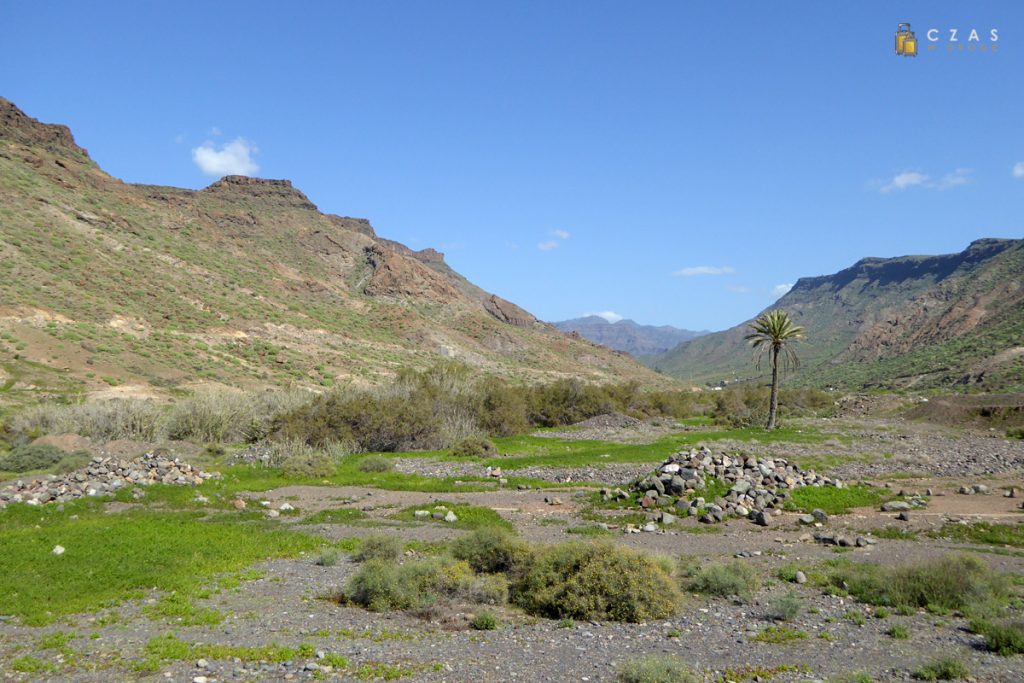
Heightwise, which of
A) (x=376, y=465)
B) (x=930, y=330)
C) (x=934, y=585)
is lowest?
(x=376, y=465)

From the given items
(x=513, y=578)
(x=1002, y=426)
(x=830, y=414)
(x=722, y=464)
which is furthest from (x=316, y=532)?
(x=830, y=414)

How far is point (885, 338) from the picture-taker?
13288 centimetres

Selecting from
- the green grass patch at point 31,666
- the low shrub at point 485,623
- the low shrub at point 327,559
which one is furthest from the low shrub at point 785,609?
the green grass patch at point 31,666

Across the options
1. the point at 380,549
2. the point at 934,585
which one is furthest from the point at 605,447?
the point at 934,585

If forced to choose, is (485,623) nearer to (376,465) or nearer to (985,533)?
(985,533)

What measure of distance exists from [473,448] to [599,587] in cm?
→ 2077

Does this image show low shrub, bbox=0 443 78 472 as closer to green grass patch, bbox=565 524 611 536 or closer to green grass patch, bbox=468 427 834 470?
green grass patch, bbox=468 427 834 470

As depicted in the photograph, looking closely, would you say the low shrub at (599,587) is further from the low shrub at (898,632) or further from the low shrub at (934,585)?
the low shrub at (934,585)

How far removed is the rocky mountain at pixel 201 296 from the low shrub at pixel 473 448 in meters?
25.5

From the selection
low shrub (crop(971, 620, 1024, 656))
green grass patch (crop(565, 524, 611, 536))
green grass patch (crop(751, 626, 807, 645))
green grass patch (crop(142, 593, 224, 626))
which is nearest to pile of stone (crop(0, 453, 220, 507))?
green grass patch (crop(142, 593, 224, 626))

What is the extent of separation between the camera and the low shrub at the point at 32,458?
2227 centimetres

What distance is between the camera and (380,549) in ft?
43.8

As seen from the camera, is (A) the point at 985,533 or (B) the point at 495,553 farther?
(A) the point at 985,533

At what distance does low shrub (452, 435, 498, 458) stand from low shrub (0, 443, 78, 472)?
15.7 meters
